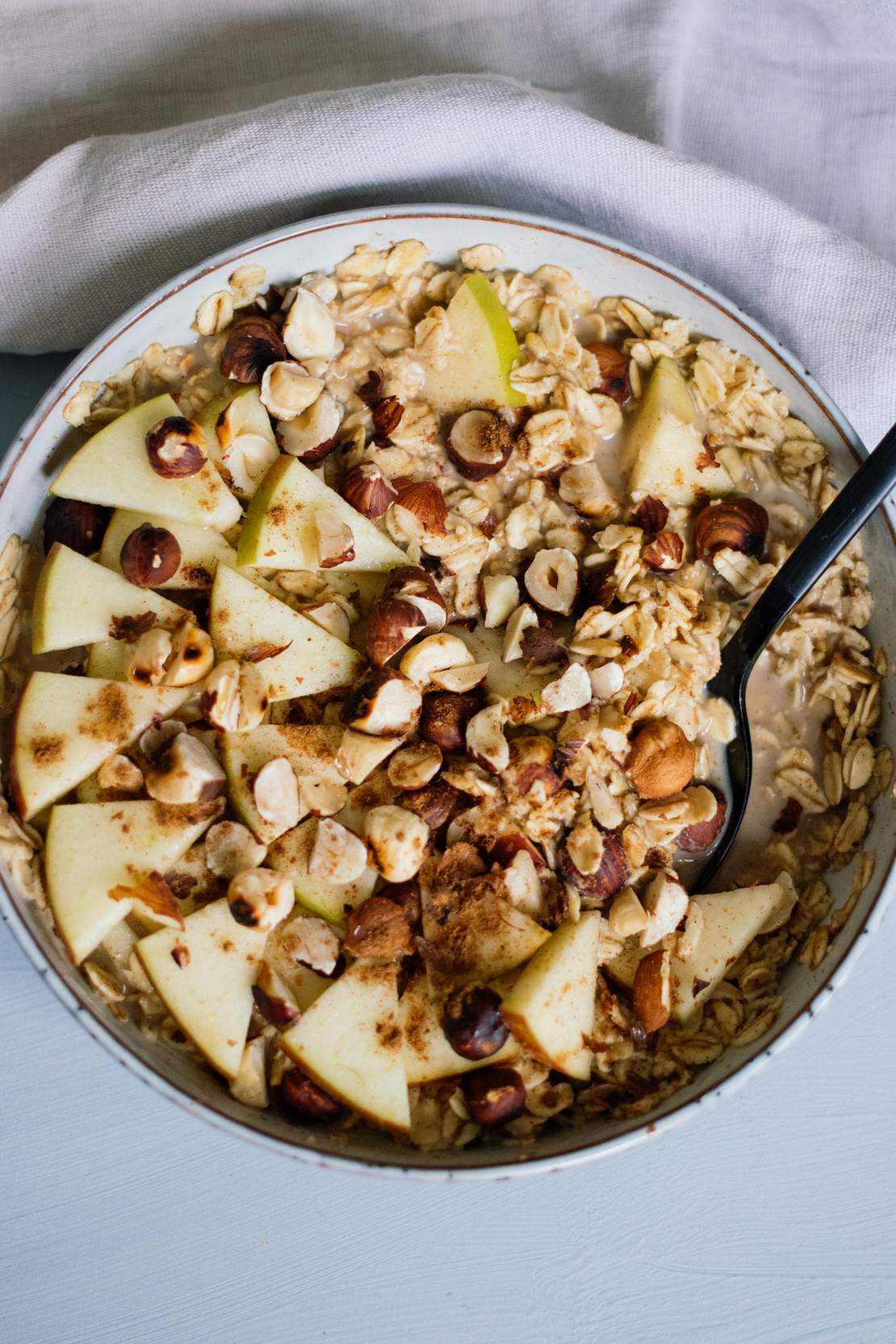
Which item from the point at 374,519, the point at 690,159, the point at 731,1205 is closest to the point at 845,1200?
the point at 731,1205

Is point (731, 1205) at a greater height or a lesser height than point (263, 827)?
lesser

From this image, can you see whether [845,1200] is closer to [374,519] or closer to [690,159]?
[374,519]

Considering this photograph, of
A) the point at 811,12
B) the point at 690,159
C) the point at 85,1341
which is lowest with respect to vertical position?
the point at 85,1341

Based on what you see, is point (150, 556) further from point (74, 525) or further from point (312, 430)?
point (312, 430)

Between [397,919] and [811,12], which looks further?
[811,12]

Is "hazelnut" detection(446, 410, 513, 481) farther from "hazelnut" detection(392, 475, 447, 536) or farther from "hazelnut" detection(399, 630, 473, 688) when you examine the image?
"hazelnut" detection(399, 630, 473, 688)

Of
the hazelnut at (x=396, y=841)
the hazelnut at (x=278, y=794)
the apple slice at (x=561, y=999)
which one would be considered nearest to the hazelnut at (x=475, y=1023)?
the apple slice at (x=561, y=999)

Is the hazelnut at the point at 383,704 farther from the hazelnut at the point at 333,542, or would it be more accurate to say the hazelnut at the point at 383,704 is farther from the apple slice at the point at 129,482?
the apple slice at the point at 129,482

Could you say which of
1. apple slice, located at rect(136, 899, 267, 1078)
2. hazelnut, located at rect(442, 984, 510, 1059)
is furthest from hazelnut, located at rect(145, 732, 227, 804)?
hazelnut, located at rect(442, 984, 510, 1059)

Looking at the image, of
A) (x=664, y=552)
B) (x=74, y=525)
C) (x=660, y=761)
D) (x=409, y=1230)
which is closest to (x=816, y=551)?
(x=664, y=552)
